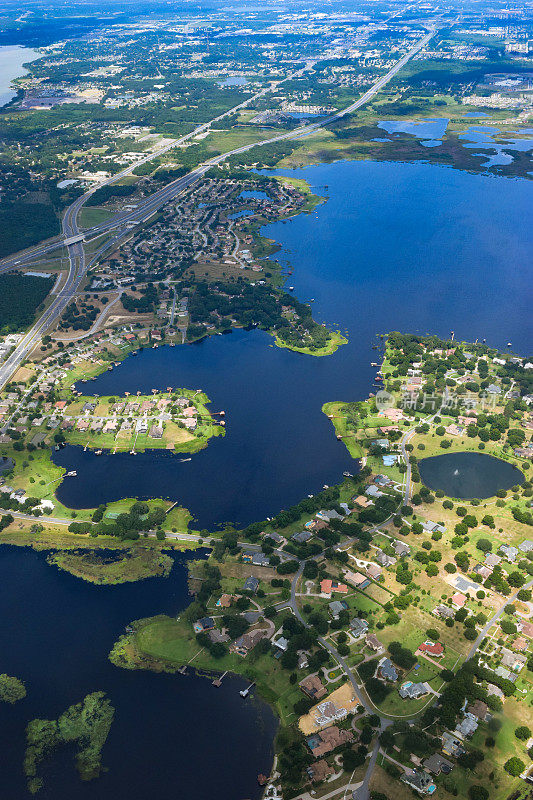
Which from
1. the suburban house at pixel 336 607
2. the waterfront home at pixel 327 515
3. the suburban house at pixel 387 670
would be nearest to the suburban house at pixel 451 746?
the suburban house at pixel 387 670

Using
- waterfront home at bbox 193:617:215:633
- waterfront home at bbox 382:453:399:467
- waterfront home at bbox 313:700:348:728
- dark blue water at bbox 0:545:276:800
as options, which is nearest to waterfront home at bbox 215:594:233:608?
waterfront home at bbox 193:617:215:633

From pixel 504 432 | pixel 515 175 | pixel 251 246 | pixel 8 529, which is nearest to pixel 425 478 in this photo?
pixel 504 432

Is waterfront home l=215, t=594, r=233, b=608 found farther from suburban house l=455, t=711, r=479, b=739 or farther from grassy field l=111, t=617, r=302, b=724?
suburban house l=455, t=711, r=479, b=739

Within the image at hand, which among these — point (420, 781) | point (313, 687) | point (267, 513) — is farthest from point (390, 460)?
point (420, 781)

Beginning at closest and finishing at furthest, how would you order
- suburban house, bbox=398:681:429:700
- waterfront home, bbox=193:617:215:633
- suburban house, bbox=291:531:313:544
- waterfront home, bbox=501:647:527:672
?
suburban house, bbox=398:681:429:700 < waterfront home, bbox=501:647:527:672 < waterfront home, bbox=193:617:215:633 < suburban house, bbox=291:531:313:544

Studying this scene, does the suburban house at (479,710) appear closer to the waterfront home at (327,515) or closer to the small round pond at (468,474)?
the waterfront home at (327,515)

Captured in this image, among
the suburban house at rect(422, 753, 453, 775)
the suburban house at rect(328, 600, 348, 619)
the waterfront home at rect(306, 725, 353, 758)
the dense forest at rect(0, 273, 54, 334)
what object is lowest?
the suburban house at rect(422, 753, 453, 775)

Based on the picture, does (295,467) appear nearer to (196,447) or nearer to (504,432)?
(196,447)
